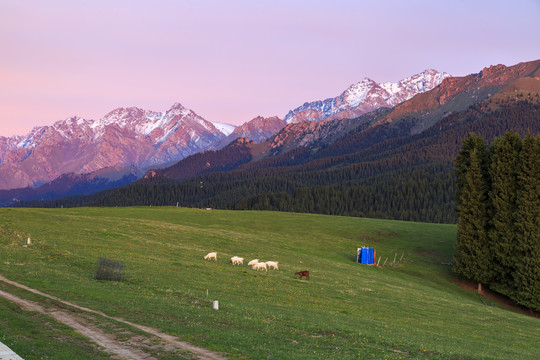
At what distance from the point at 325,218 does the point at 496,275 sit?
55060mm

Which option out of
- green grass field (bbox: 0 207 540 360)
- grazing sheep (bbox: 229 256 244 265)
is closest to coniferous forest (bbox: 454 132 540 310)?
green grass field (bbox: 0 207 540 360)

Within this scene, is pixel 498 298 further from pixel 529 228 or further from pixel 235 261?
pixel 235 261

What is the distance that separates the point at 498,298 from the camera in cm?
7688

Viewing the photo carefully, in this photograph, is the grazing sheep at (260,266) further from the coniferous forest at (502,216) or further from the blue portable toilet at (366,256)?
the coniferous forest at (502,216)

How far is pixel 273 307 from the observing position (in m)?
35.8

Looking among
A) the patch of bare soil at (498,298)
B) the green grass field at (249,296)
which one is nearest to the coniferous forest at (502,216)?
the patch of bare soil at (498,298)

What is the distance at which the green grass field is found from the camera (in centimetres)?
2462

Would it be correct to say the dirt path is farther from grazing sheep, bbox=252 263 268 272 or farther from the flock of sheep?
the flock of sheep

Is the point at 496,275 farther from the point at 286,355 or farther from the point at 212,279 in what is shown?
the point at 286,355

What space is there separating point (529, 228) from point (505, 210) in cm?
561

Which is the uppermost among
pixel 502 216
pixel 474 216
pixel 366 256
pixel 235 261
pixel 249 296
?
pixel 502 216

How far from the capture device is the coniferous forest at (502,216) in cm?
7112

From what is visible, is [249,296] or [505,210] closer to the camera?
[249,296]

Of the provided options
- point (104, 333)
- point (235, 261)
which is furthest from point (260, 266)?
point (104, 333)
